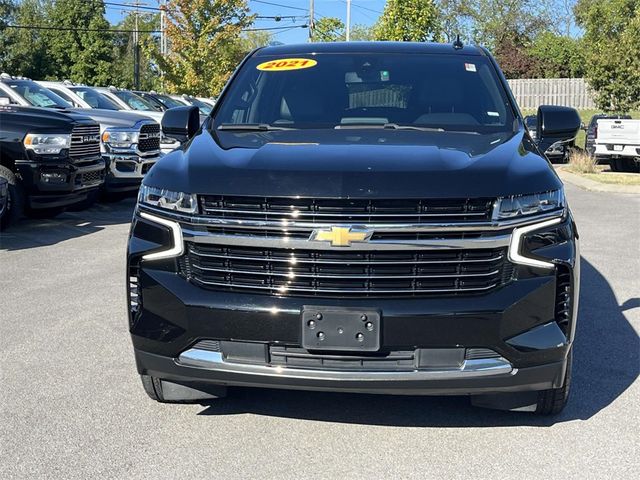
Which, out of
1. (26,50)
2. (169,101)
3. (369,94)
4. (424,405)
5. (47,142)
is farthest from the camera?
(26,50)

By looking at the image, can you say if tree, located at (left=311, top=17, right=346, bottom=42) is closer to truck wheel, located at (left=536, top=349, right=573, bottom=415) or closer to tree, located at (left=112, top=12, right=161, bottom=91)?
tree, located at (left=112, top=12, right=161, bottom=91)

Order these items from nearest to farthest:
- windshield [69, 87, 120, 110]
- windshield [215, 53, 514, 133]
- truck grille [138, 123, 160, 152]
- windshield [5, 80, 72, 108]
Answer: windshield [215, 53, 514, 133] → windshield [5, 80, 72, 108] → truck grille [138, 123, 160, 152] → windshield [69, 87, 120, 110]

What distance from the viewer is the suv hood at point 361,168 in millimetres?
3443

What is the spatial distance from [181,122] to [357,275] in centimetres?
211

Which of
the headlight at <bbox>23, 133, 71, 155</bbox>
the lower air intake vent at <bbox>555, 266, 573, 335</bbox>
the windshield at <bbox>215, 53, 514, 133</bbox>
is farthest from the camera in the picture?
the headlight at <bbox>23, 133, 71, 155</bbox>

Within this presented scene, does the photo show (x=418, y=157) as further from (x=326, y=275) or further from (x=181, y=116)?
(x=181, y=116)

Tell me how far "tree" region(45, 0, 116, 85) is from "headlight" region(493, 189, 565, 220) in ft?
180

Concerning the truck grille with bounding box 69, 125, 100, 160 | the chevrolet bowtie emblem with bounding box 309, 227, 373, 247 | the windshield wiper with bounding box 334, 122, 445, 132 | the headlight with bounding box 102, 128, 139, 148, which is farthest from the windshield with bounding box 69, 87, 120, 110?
the chevrolet bowtie emblem with bounding box 309, 227, 373, 247

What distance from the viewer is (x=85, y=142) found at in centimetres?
1077

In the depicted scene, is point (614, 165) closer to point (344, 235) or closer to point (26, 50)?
point (344, 235)

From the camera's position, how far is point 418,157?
12.3 ft

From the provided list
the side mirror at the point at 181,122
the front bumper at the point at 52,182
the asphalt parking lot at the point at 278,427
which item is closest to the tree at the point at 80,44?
the front bumper at the point at 52,182

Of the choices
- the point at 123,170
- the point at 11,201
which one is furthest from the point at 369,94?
the point at 123,170

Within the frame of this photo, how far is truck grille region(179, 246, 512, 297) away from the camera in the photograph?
11.3 ft
